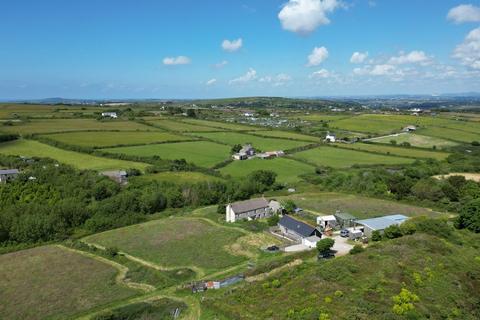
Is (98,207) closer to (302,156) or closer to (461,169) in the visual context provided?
(302,156)

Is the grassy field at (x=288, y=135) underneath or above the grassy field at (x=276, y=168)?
above

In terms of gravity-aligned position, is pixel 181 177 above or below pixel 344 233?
above

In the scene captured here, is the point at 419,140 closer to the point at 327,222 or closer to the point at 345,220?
the point at 345,220

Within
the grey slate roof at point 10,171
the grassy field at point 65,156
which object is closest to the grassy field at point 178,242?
the grassy field at point 65,156

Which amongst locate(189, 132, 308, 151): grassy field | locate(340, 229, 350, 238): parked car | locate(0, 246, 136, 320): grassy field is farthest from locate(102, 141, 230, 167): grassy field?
locate(0, 246, 136, 320): grassy field

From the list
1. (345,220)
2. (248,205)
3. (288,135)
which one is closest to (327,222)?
(345,220)

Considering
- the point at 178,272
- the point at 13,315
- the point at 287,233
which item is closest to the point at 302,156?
the point at 287,233

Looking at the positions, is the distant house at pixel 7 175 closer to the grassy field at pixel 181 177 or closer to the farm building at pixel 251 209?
the grassy field at pixel 181 177
